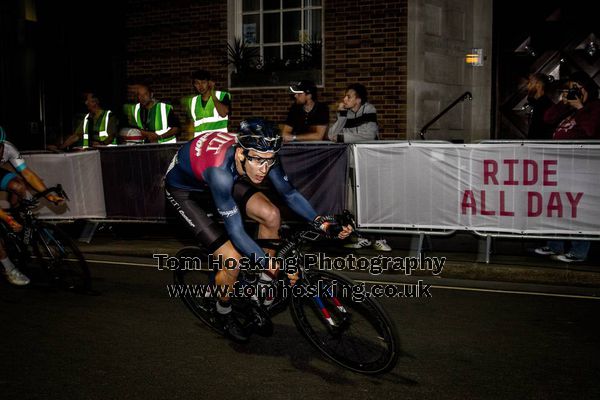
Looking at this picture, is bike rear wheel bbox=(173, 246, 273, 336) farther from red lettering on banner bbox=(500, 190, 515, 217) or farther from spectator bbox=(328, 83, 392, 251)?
red lettering on banner bbox=(500, 190, 515, 217)

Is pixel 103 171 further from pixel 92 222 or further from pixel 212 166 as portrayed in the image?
pixel 212 166

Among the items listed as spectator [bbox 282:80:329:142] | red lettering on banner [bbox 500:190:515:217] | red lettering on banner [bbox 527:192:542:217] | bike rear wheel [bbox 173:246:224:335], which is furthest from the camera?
spectator [bbox 282:80:329:142]

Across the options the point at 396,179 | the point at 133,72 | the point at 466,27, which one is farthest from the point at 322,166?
the point at 133,72

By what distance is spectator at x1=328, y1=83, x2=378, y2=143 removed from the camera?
10.3 m

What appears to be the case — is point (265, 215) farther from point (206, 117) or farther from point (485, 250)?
point (206, 117)

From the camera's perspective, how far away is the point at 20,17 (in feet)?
56.4

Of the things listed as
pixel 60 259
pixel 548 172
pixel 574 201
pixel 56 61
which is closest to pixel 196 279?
pixel 60 259

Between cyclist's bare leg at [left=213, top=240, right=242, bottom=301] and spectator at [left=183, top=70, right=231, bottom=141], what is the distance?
5.56 metres

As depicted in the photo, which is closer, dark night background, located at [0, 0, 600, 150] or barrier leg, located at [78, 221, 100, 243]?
barrier leg, located at [78, 221, 100, 243]

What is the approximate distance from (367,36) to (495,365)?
29.5 feet

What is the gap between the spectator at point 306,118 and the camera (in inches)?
417

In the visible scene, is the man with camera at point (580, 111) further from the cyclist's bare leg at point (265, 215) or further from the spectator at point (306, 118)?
the cyclist's bare leg at point (265, 215)

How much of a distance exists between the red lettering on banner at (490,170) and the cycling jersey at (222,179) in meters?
4.02

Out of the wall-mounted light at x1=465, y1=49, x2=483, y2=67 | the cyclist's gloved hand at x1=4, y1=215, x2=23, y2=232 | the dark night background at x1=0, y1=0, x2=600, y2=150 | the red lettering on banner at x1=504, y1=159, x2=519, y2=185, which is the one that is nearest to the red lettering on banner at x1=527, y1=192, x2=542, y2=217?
the red lettering on banner at x1=504, y1=159, x2=519, y2=185
